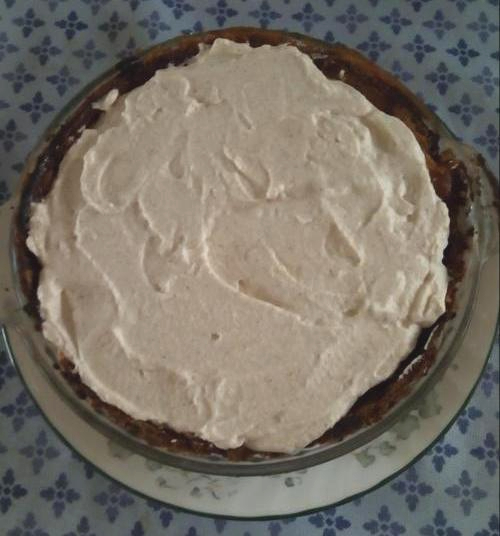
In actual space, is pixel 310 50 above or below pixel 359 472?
above

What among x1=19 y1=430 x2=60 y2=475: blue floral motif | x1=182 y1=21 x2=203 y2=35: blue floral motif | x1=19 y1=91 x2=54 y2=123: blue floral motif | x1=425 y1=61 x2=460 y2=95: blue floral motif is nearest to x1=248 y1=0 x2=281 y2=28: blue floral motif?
x1=182 y1=21 x2=203 y2=35: blue floral motif

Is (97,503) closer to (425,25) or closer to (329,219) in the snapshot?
(329,219)

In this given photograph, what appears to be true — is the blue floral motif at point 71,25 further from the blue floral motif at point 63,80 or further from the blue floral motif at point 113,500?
the blue floral motif at point 113,500

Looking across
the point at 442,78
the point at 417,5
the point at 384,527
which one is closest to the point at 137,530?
the point at 384,527

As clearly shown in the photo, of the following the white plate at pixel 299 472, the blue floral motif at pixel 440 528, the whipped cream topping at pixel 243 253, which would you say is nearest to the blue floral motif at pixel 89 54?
the whipped cream topping at pixel 243 253

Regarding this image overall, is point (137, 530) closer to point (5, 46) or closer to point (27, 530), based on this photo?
point (27, 530)

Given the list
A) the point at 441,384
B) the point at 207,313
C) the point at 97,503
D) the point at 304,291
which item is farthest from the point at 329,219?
the point at 97,503
